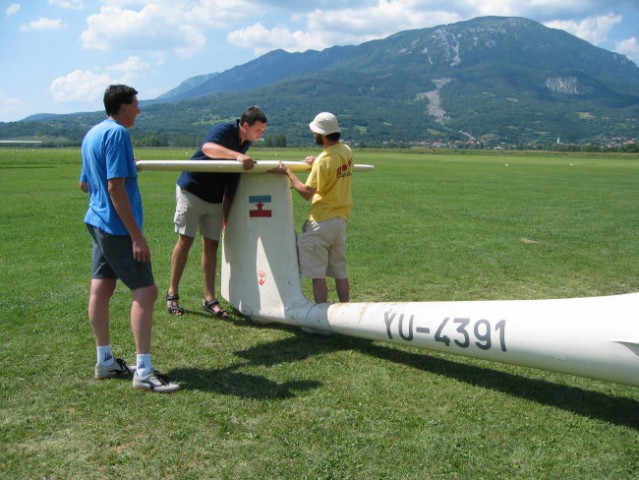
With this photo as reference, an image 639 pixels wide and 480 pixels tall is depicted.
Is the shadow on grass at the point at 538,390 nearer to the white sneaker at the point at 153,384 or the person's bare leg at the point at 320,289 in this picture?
the person's bare leg at the point at 320,289

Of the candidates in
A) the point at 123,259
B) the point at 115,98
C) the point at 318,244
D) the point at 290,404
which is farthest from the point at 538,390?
the point at 115,98

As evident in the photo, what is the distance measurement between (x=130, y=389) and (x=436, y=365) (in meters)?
2.32

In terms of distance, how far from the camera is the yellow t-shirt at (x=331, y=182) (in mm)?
5328

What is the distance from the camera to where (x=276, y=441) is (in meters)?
3.45

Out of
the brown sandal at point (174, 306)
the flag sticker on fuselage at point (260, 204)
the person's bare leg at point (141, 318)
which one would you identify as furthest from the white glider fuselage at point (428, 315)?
the person's bare leg at point (141, 318)

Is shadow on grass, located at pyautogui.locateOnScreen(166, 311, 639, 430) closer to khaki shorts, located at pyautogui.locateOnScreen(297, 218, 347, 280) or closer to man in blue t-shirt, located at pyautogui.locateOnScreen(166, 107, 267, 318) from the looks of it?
khaki shorts, located at pyautogui.locateOnScreen(297, 218, 347, 280)

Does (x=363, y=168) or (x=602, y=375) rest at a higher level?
(x=363, y=168)

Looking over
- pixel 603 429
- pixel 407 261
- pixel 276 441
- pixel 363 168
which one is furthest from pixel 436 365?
pixel 407 261

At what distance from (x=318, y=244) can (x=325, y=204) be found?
379 mm

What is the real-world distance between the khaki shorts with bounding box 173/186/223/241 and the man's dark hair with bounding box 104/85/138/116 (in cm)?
169

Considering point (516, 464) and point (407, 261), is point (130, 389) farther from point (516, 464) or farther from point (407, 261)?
point (407, 261)

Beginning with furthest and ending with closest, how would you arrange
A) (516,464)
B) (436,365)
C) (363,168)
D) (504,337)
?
(363,168), (436,365), (504,337), (516,464)

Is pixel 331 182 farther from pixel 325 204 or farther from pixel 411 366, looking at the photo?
pixel 411 366

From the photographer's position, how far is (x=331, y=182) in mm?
5418
